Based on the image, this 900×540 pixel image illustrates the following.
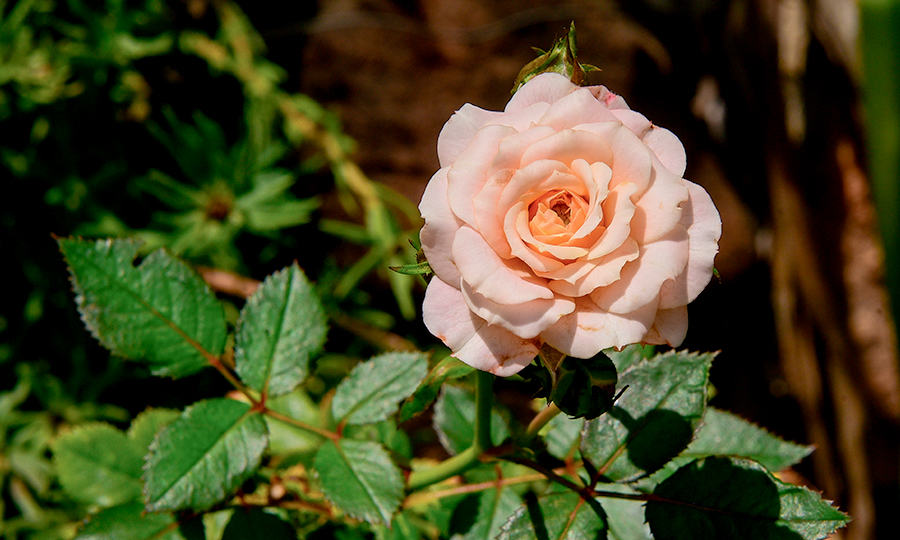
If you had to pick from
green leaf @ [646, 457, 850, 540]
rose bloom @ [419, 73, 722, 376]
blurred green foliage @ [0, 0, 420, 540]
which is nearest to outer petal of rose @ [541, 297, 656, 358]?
rose bloom @ [419, 73, 722, 376]

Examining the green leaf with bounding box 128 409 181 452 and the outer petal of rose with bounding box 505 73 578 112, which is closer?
the outer petal of rose with bounding box 505 73 578 112

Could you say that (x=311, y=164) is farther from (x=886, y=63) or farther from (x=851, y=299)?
(x=851, y=299)

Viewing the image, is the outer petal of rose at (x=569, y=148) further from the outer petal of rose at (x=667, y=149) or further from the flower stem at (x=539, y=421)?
the flower stem at (x=539, y=421)

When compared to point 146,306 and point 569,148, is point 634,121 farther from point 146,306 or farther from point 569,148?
point 146,306

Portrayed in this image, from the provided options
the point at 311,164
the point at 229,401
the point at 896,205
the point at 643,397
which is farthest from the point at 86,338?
the point at 896,205

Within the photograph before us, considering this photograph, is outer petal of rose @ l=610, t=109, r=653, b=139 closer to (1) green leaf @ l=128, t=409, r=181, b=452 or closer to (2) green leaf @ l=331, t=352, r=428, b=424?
(2) green leaf @ l=331, t=352, r=428, b=424

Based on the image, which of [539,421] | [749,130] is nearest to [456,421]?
[539,421]
